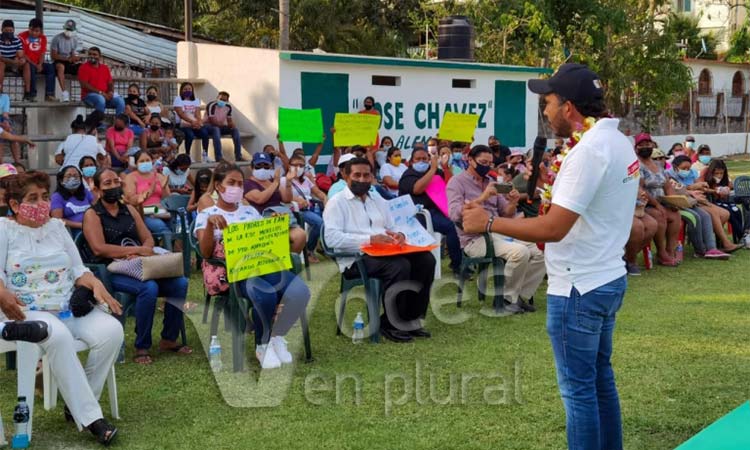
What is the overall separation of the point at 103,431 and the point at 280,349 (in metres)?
1.86

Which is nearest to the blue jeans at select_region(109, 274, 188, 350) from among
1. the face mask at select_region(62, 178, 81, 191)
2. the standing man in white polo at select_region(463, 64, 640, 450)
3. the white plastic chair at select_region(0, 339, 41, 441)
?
the white plastic chair at select_region(0, 339, 41, 441)

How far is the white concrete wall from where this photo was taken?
1560 cm

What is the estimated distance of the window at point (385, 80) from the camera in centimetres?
1725

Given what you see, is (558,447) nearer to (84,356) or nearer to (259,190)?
(84,356)

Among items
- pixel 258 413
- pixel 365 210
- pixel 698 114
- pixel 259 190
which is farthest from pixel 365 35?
pixel 258 413

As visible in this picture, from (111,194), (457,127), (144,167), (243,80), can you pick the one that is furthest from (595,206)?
(243,80)

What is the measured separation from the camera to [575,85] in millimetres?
3965

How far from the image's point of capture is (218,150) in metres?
15.5

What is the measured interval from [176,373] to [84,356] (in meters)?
0.83

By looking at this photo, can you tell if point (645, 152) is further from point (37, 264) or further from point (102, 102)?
point (102, 102)

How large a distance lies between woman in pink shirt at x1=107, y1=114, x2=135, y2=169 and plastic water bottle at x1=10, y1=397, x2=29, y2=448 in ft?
27.8

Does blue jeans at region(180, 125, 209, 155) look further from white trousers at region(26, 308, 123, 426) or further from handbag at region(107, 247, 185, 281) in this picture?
white trousers at region(26, 308, 123, 426)

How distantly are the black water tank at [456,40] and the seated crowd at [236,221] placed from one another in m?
5.86

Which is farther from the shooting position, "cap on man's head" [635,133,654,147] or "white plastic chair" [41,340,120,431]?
"cap on man's head" [635,133,654,147]
